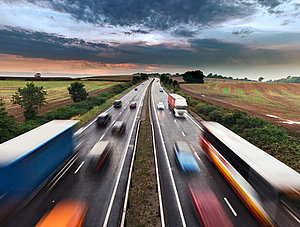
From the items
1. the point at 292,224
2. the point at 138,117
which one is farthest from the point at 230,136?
the point at 138,117

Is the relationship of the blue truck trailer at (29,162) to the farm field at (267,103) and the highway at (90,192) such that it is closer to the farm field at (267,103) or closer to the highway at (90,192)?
the highway at (90,192)

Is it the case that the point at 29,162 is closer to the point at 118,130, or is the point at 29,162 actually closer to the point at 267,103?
the point at 118,130

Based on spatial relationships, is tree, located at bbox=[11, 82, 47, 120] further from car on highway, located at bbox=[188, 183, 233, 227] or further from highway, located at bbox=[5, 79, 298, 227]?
car on highway, located at bbox=[188, 183, 233, 227]

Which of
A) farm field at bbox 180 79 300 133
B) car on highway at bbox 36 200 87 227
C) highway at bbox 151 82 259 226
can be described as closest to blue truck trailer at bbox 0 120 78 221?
car on highway at bbox 36 200 87 227

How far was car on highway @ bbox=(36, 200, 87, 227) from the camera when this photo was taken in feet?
25.1

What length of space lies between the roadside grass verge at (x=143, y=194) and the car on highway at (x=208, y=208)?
2.70 m

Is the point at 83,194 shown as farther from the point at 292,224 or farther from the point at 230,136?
the point at 292,224

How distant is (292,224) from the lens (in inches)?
320

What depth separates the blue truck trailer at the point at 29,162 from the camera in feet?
25.3

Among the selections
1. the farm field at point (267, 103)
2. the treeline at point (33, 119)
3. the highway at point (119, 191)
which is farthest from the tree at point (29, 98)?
the farm field at point (267, 103)

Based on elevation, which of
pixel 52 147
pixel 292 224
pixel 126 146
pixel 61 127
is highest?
pixel 61 127

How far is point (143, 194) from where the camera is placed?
10180 mm

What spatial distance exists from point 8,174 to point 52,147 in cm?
389

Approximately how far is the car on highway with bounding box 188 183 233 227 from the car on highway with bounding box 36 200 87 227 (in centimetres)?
739
